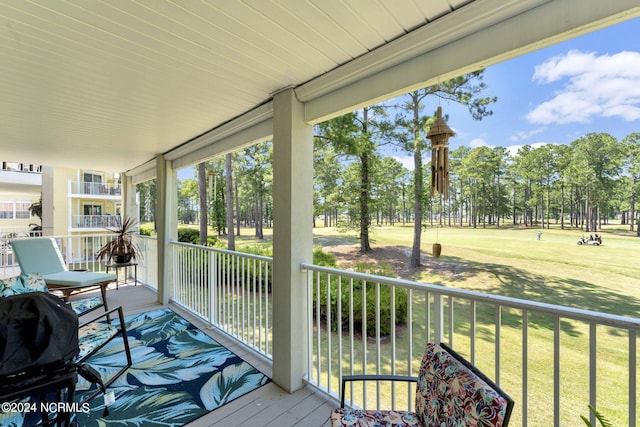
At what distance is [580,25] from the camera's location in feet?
3.81

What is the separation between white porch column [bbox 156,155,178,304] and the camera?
4496 mm

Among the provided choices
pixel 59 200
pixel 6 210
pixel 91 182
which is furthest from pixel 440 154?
pixel 6 210

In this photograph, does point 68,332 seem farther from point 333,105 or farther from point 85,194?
point 85,194

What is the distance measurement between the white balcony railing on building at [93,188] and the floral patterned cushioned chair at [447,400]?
1484 cm

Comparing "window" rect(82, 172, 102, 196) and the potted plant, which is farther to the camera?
"window" rect(82, 172, 102, 196)

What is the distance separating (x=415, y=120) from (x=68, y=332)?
20.7 feet

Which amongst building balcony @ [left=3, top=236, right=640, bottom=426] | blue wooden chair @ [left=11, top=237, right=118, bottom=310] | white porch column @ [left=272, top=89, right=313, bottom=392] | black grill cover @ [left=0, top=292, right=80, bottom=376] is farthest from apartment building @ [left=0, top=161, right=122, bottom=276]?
white porch column @ [left=272, top=89, right=313, bottom=392]

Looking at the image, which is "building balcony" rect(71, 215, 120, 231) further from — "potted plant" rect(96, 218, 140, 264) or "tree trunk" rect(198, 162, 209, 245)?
"potted plant" rect(96, 218, 140, 264)

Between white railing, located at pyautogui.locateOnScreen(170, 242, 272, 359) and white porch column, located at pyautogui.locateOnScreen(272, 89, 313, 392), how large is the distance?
0.64 m

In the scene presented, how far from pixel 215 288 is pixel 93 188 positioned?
12.9 meters

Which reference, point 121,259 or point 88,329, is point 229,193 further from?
point 88,329

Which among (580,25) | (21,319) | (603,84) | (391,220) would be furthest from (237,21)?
(391,220)

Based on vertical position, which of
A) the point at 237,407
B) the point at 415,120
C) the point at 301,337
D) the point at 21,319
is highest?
the point at 415,120

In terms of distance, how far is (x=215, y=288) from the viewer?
369 cm
